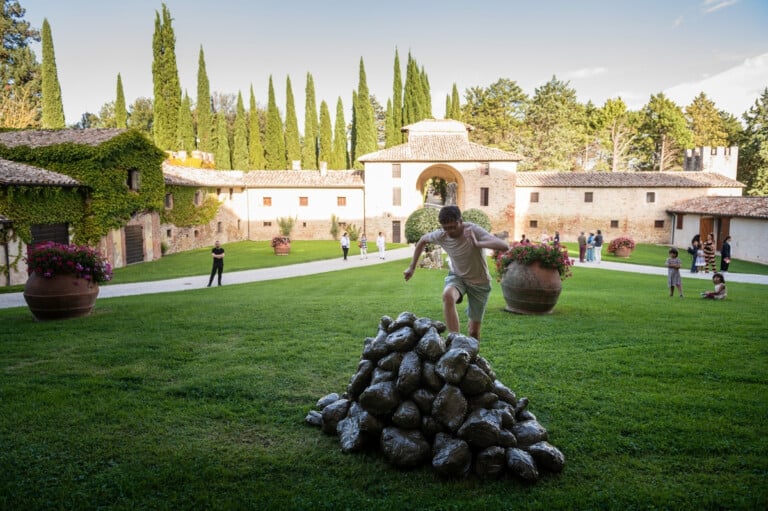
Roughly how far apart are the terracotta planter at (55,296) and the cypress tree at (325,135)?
45575 mm

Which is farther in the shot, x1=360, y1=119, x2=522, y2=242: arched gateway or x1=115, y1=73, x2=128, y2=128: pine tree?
x1=115, y1=73, x2=128, y2=128: pine tree

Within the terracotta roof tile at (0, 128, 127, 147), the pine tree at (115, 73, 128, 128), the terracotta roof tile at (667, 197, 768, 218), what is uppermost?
the pine tree at (115, 73, 128, 128)

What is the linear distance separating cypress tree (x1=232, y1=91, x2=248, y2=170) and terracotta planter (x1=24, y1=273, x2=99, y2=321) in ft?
148

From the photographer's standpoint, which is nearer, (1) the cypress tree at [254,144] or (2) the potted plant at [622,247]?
(2) the potted plant at [622,247]

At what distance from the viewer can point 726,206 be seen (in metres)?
32.9

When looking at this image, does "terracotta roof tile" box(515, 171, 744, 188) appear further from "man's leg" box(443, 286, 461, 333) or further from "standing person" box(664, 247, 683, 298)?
"man's leg" box(443, 286, 461, 333)

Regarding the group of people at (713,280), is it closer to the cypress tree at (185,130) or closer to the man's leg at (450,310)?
the man's leg at (450,310)

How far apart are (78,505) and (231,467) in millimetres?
1138

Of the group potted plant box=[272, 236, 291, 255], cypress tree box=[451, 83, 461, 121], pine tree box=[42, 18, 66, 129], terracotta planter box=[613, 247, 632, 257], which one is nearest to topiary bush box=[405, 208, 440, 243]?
potted plant box=[272, 236, 291, 255]

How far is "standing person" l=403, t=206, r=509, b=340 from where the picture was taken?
5734 mm

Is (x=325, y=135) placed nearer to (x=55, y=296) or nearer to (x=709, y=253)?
(x=709, y=253)

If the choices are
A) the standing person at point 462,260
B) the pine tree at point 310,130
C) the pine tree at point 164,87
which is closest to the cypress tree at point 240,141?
the pine tree at point 310,130

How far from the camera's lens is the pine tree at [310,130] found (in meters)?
54.7

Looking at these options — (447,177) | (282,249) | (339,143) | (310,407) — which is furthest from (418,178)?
(310,407)
